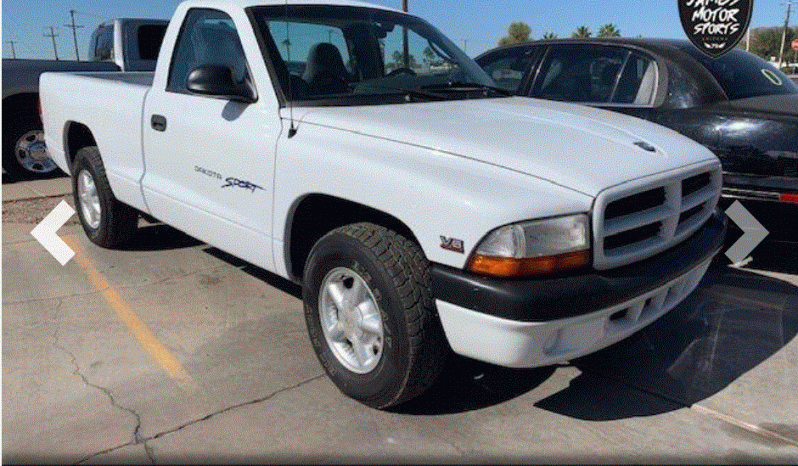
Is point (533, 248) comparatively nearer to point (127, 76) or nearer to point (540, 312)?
point (540, 312)

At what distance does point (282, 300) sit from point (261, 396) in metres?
1.28

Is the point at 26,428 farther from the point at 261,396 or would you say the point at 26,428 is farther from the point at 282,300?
the point at 282,300

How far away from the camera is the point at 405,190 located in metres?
2.76

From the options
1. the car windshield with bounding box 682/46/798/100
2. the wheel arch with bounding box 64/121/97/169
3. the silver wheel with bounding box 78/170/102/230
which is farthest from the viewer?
the wheel arch with bounding box 64/121/97/169

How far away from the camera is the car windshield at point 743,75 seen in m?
4.97

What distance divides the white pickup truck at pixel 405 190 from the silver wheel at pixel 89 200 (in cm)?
105

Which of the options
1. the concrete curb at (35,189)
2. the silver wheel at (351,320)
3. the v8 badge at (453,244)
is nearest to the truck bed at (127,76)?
the concrete curb at (35,189)

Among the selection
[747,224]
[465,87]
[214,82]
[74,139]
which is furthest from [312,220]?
[74,139]

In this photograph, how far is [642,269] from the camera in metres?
2.92

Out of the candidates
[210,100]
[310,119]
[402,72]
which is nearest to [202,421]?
[310,119]

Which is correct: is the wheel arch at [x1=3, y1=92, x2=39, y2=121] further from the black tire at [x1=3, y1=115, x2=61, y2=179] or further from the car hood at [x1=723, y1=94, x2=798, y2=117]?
the car hood at [x1=723, y1=94, x2=798, y2=117]

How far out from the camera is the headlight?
256 cm

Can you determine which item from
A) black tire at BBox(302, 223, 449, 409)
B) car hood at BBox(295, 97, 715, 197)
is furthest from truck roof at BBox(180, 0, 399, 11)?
black tire at BBox(302, 223, 449, 409)

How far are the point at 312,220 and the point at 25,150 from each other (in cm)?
652
